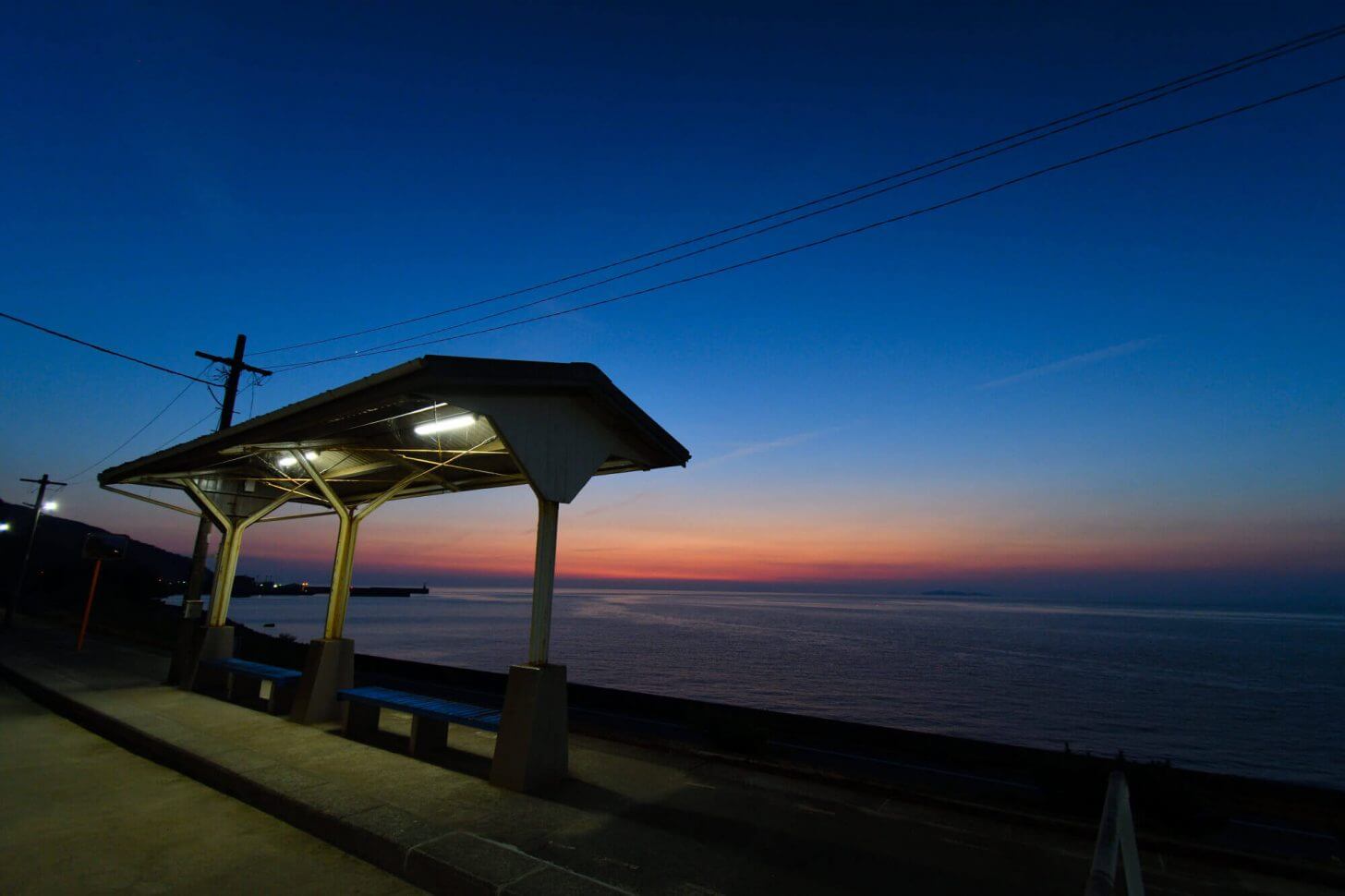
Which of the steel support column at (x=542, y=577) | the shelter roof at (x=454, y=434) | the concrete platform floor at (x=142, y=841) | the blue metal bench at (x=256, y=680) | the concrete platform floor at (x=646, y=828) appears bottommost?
the concrete platform floor at (x=142, y=841)

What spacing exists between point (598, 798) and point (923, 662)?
158 ft

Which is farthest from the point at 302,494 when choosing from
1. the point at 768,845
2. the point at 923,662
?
the point at 923,662

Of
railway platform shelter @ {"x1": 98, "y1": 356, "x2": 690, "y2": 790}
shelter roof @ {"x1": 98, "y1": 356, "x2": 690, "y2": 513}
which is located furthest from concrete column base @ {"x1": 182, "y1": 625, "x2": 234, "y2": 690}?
shelter roof @ {"x1": 98, "y1": 356, "x2": 690, "y2": 513}

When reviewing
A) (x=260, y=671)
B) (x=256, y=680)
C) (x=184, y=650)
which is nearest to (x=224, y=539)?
(x=184, y=650)

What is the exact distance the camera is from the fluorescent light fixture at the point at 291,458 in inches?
348

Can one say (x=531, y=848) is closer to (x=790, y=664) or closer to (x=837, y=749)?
(x=837, y=749)

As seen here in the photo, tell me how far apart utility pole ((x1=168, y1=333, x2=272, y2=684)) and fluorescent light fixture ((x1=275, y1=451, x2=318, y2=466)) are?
0.87 m

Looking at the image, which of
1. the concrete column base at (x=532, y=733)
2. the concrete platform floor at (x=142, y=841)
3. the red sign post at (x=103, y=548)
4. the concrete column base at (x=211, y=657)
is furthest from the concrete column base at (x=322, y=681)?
the red sign post at (x=103, y=548)

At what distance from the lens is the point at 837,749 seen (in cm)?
1011

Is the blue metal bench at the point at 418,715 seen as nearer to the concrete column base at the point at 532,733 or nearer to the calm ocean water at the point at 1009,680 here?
the concrete column base at the point at 532,733

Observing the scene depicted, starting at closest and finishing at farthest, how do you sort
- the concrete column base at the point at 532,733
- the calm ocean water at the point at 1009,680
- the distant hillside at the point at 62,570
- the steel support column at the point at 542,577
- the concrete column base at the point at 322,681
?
1. the concrete column base at the point at 532,733
2. the steel support column at the point at 542,577
3. the concrete column base at the point at 322,681
4. the calm ocean water at the point at 1009,680
5. the distant hillside at the point at 62,570

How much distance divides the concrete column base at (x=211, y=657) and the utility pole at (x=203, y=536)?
66cm

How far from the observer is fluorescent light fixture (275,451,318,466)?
884 cm

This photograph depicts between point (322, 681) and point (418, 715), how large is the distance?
2.32m
